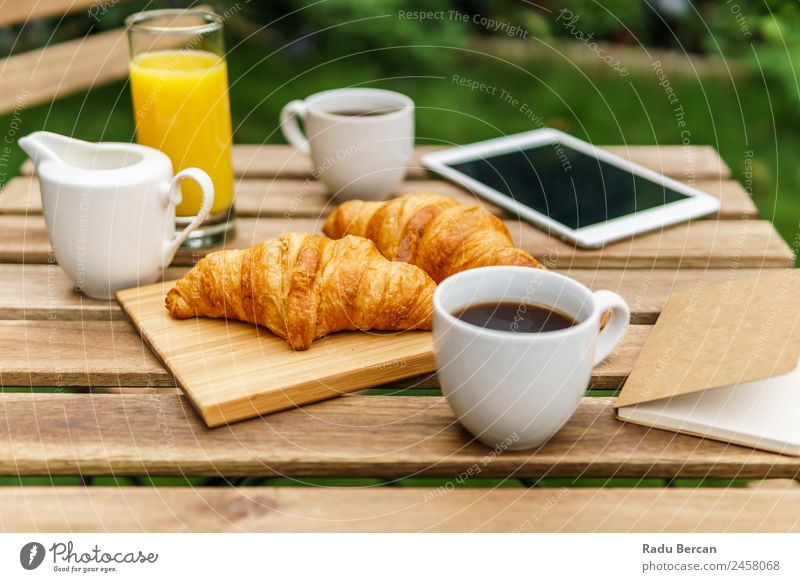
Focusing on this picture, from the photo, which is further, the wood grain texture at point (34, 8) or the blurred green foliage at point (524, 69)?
the blurred green foliage at point (524, 69)

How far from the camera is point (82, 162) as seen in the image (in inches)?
51.0

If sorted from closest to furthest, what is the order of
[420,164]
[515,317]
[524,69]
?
[515,317] < [420,164] < [524,69]

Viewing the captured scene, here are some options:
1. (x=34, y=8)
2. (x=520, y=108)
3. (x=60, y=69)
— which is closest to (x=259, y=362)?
(x=60, y=69)

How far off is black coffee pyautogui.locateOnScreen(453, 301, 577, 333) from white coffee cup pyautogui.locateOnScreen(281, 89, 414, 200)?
60 cm

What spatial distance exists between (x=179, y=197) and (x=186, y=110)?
7.0 inches

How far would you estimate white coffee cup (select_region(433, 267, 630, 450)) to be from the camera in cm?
85

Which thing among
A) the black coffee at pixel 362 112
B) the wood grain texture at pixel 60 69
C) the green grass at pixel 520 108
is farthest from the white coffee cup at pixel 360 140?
the wood grain texture at pixel 60 69

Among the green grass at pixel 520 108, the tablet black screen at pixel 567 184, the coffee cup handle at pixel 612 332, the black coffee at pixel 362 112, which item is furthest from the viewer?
the green grass at pixel 520 108

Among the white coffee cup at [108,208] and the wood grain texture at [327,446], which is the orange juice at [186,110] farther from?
the wood grain texture at [327,446]

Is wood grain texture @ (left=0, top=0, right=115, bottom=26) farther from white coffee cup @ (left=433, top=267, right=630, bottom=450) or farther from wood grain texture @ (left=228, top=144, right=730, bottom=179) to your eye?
white coffee cup @ (left=433, top=267, right=630, bottom=450)

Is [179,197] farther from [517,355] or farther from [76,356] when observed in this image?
[517,355]

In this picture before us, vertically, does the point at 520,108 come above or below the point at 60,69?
below

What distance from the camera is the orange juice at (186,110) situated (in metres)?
1.36

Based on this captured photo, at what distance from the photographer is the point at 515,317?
96 cm
